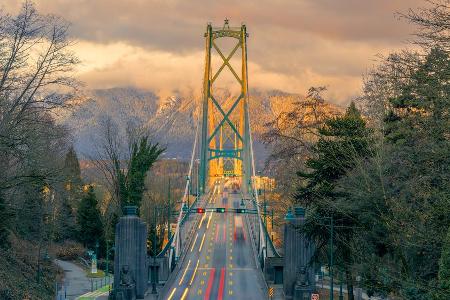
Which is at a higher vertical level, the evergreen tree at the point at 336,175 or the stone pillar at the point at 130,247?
the evergreen tree at the point at 336,175

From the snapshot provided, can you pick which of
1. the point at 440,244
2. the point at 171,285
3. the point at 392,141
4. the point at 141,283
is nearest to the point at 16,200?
the point at 141,283

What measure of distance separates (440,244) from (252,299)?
29.6 m

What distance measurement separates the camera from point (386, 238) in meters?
30.8

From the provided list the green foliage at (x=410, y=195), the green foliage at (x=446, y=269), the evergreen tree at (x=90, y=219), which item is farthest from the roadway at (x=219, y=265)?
the green foliage at (x=446, y=269)

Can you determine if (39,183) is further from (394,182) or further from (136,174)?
(136,174)

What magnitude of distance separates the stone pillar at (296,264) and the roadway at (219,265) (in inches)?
180

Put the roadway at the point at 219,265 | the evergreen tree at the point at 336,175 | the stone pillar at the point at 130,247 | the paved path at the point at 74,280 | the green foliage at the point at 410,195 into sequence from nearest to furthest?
the green foliage at the point at 410,195
the evergreen tree at the point at 336,175
the stone pillar at the point at 130,247
the paved path at the point at 74,280
the roadway at the point at 219,265

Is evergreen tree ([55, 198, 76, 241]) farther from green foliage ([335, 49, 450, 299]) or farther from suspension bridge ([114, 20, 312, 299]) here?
green foliage ([335, 49, 450, 299])

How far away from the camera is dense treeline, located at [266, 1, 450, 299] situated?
832 inches

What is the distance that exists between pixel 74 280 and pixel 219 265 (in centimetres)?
1574

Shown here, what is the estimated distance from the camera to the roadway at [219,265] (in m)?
55.8

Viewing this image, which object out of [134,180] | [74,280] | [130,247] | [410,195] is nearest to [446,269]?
[410,195]

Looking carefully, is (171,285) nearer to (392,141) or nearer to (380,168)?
(392,141)

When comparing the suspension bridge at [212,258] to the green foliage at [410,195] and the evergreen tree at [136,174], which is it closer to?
the evergreen tree at [136,174]
